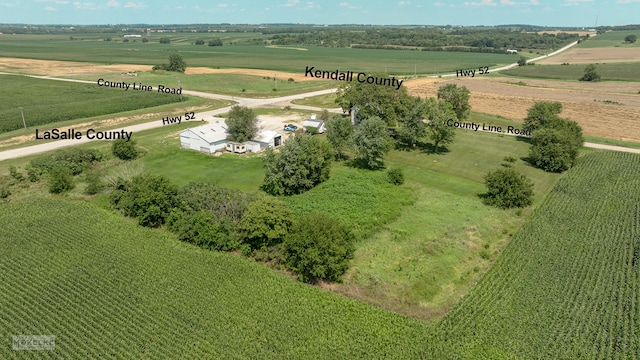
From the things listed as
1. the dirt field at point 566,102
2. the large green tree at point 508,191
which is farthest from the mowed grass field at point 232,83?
the large green tree at point 508,191

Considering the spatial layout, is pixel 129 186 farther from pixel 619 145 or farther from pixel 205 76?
pixel 205 76

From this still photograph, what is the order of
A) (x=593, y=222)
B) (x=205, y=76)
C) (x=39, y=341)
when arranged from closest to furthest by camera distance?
(x=39, y=341)
(x=593, y=222)
(x=205, y=76)

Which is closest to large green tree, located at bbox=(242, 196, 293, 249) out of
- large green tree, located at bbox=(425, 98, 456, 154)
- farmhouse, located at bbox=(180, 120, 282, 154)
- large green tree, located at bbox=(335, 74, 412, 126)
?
farmhouse, located at bbox=(180, 120, 282, 154)

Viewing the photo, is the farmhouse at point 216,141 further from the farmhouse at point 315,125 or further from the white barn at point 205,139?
the farmhouse at point 315,125

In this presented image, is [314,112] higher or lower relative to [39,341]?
higher

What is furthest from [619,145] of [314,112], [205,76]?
[205,76]

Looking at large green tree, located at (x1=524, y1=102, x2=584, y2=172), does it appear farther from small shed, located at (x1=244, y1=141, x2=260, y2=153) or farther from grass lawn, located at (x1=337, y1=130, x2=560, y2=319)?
small shed, located at (x1=244, y1=141, x2=260, y2=153)
